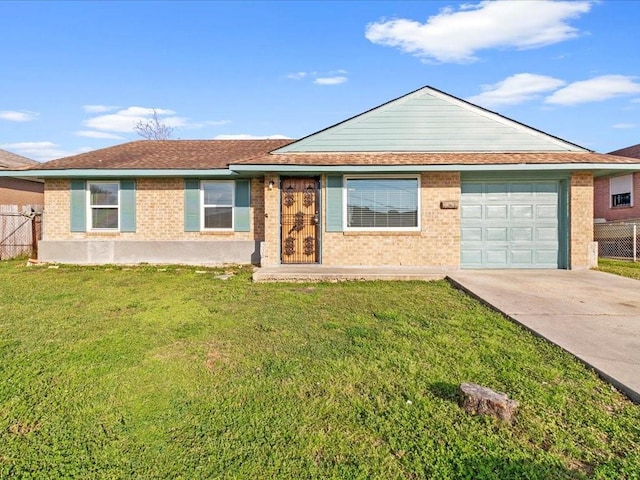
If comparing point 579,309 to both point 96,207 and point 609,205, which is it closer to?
point 96,207

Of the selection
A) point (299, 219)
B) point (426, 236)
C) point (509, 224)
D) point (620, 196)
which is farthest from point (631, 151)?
point (299, 219)

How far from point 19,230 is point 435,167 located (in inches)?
580

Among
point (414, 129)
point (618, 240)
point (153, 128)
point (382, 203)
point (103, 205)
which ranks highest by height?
point (153, 128)

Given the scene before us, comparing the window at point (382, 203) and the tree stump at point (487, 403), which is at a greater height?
the window at point (382, 203)

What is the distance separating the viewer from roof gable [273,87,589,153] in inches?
386

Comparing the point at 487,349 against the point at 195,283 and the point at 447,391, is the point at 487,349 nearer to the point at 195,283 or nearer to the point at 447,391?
the point at 447,391

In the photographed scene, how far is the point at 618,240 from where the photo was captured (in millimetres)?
13555

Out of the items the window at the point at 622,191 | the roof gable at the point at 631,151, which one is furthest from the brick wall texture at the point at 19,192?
the roof gable at the point at 631,151

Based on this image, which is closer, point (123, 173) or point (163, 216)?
point (123, 173)

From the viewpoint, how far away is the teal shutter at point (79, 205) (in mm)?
10961

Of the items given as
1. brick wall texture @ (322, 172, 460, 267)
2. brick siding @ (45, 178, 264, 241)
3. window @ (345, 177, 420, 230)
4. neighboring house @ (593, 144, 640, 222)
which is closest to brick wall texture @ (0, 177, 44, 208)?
brick siding @ (45, 178, 264, 241)

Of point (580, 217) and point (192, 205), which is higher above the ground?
point (192, 205)

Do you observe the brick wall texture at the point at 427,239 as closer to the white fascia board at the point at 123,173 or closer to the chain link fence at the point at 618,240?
the white fascia board at the point at 123,173

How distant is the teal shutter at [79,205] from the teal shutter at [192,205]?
3132 mm
